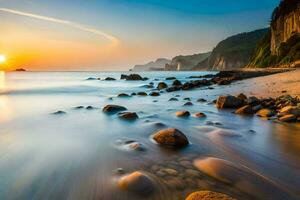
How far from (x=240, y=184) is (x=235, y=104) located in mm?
7371

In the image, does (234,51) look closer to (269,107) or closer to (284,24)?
(284,24)

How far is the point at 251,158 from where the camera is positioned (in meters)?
4.77

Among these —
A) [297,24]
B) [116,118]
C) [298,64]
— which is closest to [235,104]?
[116,118]

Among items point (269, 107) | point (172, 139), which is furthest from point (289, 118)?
point (172, 139)

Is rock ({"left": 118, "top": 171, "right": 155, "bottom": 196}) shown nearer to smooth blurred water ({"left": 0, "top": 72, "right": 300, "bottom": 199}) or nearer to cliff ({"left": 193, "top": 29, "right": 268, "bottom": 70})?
smooth blurred water ({"left": 0, "top": 72, "right": 300, "bottom": 199})

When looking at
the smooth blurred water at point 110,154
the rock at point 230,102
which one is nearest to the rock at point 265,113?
the smooth blurred water at point 110,154

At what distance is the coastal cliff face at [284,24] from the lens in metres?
51.4

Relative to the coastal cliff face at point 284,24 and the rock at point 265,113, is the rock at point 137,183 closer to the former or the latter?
the rock at point 265,113

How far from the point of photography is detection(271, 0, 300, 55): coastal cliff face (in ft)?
169

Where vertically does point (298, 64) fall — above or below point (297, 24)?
below

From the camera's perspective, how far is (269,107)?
931 cm

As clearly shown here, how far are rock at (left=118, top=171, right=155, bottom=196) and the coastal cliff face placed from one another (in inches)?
2179

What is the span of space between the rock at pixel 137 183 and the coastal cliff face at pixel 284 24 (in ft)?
182

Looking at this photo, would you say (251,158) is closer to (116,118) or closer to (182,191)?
(182,191)
